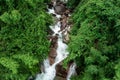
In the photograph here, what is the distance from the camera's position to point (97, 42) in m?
9.87

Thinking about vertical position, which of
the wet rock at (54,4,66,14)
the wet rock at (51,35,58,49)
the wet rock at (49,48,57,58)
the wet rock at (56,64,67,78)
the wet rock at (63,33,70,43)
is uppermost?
the wet rock at (54,4,66,14)

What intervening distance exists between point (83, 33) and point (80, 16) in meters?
1.11

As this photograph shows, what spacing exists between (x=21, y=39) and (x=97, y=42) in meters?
2.67

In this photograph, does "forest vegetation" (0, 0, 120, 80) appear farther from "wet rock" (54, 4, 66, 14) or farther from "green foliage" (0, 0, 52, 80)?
"wet rock" (54, 4, 66, 14)

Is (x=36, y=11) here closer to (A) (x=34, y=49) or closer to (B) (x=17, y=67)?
(A) (x=34, y=49)

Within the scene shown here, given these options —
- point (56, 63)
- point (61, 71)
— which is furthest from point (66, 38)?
point (61, 71)

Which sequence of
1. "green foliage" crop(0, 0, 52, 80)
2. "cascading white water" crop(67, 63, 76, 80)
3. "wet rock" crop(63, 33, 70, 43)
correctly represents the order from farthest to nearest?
"wet rock" crop(63, 33, 70, 43) < "cascading white water" crop(67, 63, 76, 80) < "green foliage" crop(0, 0, 52, 80)

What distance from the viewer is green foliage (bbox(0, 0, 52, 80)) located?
9633 millimetres

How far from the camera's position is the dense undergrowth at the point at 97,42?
9102 mm

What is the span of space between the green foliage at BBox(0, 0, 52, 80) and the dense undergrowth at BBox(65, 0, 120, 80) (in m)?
1.22

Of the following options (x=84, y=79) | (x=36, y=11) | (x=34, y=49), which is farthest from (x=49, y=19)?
(x=84, y=79)

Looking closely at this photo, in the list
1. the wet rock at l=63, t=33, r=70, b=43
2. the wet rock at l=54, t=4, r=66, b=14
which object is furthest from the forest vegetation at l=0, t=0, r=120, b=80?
the wet rock at l=54, t=4, r=66, b=14

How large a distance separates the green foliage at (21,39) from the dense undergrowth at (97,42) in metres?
1.22

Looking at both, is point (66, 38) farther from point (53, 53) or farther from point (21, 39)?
point (21, 39)
